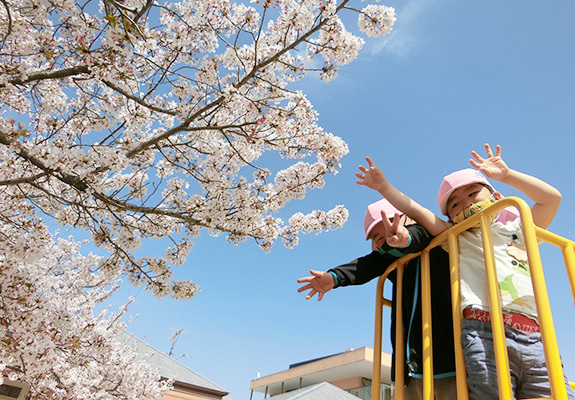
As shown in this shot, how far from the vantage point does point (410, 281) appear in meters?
2.11

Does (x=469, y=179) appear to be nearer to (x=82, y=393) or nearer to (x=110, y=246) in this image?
(x=110, y=246)

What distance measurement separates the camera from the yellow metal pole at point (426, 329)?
1580 mm

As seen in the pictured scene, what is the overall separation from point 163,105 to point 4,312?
12.1ft

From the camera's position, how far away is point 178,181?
5.76 m

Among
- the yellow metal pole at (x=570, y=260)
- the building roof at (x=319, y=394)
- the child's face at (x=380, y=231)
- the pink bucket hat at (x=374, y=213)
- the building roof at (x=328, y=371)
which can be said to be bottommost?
the yellow metal pole at (x=570, y=260)

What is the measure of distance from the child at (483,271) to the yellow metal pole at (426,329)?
0.53 ft

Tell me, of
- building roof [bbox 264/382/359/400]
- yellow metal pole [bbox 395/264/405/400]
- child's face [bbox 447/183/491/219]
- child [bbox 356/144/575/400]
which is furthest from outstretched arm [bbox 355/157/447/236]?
building roof [bbox 264/382/359/400]

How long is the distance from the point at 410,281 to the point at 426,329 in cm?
44

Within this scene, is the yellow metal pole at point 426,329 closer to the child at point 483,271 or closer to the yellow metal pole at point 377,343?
the child at point 483,271

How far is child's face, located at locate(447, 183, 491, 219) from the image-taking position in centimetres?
195

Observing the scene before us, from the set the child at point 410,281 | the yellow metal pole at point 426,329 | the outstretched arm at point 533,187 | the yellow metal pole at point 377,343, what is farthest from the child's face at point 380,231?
the outstretched arm at point 533,187

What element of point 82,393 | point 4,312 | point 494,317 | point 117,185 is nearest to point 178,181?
point 117,185

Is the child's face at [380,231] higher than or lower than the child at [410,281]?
higher

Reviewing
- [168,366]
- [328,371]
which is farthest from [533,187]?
[328,371]
